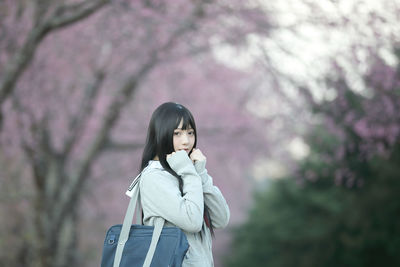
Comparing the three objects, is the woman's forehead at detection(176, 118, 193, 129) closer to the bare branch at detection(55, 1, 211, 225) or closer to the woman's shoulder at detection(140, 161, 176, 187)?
the woman's shoulder at detection(140, 161, 176, 187)

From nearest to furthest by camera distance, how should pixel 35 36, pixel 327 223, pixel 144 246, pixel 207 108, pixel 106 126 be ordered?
pixel 144 246 < pixel 35 36 < pixel 106 126 < pixel 207 108 < pixel 327 223

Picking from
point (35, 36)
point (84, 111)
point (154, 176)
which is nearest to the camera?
point (154, 176)

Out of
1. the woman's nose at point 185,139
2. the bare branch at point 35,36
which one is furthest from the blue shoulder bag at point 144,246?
the bare branch at point 35,36

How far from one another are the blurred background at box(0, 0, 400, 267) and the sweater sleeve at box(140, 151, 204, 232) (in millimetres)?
2513

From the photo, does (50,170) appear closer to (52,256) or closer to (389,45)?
(52,256)

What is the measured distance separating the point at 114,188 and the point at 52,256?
388cm

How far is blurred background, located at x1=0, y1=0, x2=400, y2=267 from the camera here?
5207 mm

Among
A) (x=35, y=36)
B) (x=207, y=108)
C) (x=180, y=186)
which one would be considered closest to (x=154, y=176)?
(x=180, y=186)

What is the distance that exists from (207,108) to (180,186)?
949 cm

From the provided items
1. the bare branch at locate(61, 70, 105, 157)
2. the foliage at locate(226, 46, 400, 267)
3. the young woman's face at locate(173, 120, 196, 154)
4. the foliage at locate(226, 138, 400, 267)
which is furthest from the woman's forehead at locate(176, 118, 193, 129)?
the foliage at locate(226, 138, 400, 267)

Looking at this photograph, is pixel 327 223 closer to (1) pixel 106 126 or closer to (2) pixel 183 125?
(1) pixel 106 126

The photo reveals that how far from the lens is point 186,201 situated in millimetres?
2166

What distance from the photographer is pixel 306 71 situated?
5645mm

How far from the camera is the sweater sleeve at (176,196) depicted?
2141 millimetres
